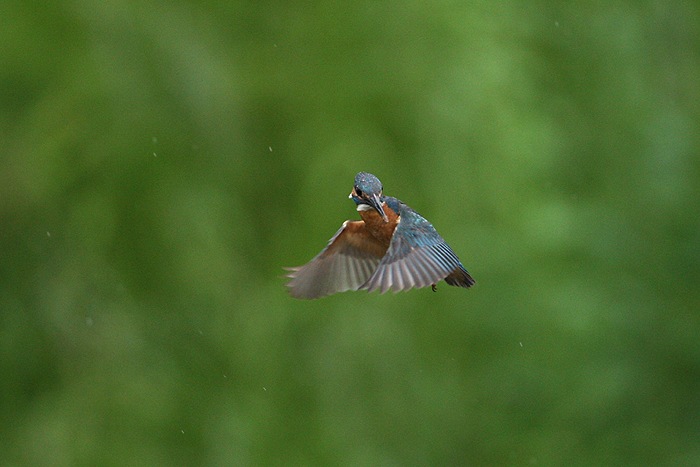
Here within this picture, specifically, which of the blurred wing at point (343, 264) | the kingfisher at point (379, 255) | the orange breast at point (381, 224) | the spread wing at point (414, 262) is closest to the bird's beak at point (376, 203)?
the kingfisher at point (379, 255)

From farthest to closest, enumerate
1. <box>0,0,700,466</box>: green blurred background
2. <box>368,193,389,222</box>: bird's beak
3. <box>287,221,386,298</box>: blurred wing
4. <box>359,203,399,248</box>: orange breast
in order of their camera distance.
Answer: <box>0,0,700,466</box>: green blurred background, <box>287,221,386,298</box>: blurred wing, <box>359,203,399,248</box>: orange breast, <box>368,193,389,222</box>: bird's beak

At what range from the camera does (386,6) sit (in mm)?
4816

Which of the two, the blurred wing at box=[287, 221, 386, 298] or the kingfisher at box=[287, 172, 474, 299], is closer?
the kingfisher at box=[287, 172, 474, 299]

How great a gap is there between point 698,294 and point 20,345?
3.24 metres

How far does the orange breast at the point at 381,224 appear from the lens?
226 cm

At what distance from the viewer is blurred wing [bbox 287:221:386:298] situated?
7.88 feet

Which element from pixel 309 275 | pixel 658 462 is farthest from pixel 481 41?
pixel 309 275

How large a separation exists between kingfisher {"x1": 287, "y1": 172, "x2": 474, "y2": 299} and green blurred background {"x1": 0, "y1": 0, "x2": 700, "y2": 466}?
182 centimetres

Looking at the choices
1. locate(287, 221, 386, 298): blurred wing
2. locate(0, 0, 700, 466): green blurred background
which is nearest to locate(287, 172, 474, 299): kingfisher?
locate(287, 221, 386, 298): blurred wing

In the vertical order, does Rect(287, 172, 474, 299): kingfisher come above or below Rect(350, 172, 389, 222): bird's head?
below

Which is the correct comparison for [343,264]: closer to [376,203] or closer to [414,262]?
[414,262]

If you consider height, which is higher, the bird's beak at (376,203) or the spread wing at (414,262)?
the bird's beak at (376,203)

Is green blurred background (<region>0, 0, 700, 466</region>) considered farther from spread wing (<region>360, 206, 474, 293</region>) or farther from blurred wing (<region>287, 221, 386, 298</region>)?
spread wing (<region>360, 206, 474, 293</region>)

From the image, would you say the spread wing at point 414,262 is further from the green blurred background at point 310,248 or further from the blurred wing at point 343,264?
the green blurred background at point 310,248
